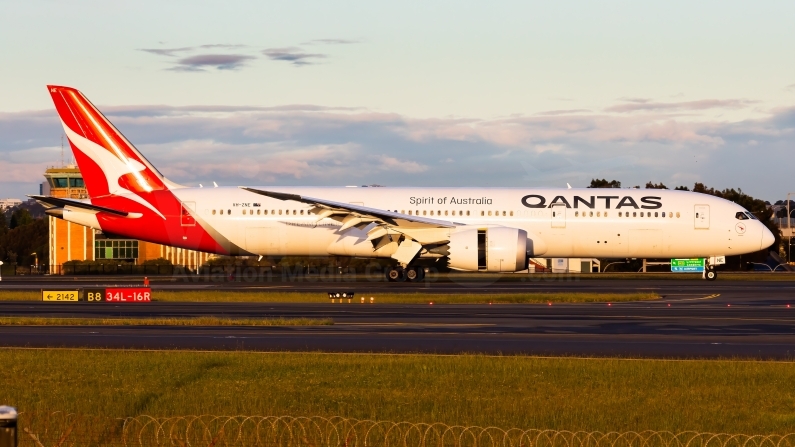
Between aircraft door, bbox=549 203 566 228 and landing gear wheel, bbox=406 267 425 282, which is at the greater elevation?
aircraft door, bbox=549 203 566 228

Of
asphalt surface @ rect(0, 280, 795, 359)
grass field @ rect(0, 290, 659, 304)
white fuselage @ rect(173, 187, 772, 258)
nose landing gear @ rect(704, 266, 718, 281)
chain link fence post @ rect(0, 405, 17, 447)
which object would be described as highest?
white fuselage @ rect(173, 187, 772, 258)

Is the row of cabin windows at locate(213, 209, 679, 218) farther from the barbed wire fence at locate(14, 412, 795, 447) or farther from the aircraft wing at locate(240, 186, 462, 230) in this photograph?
the barbed wire fence at locate(14, 412, 795, 447)

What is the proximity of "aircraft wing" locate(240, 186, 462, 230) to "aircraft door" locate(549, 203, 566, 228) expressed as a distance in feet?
15.2

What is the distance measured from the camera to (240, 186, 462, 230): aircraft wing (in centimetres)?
4009

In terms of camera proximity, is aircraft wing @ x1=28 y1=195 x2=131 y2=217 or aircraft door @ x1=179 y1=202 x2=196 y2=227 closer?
aircraft wing @ x1=28 y1=195 x2=131 y2=217

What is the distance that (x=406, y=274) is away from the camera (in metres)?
43.4

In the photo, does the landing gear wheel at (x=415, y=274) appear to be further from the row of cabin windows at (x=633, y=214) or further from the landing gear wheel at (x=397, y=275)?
the row of cabin windows at (x=633, y=214)

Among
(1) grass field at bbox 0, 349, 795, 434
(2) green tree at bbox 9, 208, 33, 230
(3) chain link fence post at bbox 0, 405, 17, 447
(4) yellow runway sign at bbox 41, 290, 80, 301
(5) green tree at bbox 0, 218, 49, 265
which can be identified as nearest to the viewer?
(3) chain link fence post at bbox 0, 405, 17, 447

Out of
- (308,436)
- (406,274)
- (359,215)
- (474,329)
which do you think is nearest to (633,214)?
(406,274)

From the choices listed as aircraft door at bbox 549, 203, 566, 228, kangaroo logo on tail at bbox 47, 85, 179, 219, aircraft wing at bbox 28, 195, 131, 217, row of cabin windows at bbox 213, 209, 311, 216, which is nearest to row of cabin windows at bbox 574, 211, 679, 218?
aircraft door at bbox 549, 203, 566, 228

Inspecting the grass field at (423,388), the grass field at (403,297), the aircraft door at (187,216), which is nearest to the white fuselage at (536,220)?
the aircraft door at (187,216)

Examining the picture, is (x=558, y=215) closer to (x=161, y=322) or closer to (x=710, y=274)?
(x=710, y=274)

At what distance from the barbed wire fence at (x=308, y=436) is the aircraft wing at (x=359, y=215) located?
2884 cm

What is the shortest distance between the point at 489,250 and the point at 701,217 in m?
10.8
